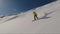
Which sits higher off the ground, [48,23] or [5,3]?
[5,3]

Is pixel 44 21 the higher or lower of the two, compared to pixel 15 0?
lower

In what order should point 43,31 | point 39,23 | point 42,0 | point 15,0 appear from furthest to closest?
point 15,0 < point 42,0 < point 39,23 < point 43,31

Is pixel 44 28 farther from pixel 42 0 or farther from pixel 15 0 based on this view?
pixel 15 0

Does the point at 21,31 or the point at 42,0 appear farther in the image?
the point at 42,0

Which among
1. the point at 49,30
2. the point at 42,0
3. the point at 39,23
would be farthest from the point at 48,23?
the point at 42,0

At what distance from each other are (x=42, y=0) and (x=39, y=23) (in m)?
17.8

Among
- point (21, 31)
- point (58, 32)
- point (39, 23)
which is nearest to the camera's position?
point (58, 32)

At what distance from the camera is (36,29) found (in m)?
14.9

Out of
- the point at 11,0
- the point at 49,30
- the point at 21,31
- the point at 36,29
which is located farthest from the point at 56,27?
the point at 11,0

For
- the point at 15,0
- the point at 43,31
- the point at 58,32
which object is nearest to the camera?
the point at 58,32

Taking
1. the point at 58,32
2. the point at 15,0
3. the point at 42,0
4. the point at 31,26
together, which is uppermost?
the point at 15,0

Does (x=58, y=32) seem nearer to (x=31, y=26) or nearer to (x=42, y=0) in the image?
(x=31, y=26)

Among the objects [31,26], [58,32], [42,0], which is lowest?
[58,32]

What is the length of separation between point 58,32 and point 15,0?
85.1 feet
